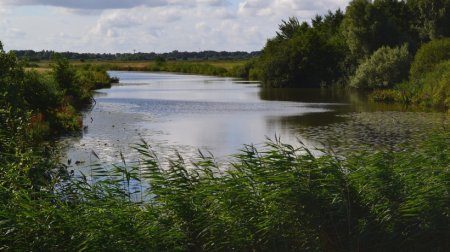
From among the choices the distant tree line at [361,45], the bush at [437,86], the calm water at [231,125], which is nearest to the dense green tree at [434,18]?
the distant tree line at [361,45]

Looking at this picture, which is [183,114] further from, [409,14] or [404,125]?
[409,14]

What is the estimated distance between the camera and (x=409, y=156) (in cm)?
1270

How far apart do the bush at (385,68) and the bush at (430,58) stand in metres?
5.90

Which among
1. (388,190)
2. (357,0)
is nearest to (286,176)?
(388,190)

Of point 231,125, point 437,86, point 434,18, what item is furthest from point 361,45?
point 231,125

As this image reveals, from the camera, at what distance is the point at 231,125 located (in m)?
38.5

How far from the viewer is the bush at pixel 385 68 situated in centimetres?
6969

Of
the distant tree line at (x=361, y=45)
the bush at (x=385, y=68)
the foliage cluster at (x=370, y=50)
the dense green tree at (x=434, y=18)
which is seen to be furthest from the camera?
the dense green tree at (x=434, y=18)

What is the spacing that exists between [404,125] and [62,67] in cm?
2692

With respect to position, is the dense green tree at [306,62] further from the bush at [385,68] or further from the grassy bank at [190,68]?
the grassy bank at [190,68]

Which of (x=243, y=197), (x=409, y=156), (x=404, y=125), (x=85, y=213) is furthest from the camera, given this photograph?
(x=404, y=125)

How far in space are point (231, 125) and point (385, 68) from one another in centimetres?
3642

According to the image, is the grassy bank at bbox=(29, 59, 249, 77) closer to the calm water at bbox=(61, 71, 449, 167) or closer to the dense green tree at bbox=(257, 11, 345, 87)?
the dense green tree at bbox=(257, 11, 345, 87)

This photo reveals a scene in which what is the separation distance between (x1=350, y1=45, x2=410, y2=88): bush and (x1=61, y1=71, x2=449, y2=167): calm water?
1175 cm
